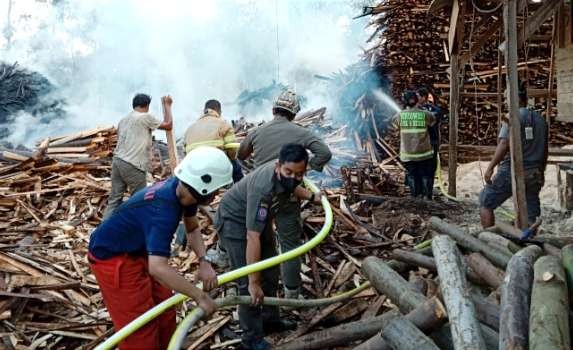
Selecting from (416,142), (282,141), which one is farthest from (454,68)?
(282,141)

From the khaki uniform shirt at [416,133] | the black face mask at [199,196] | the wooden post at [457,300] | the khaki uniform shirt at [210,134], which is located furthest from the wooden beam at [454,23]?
the black face mask at [199,196]

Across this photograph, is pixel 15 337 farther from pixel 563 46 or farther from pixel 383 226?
pixel 563 46

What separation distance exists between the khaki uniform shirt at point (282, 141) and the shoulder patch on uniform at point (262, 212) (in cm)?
132

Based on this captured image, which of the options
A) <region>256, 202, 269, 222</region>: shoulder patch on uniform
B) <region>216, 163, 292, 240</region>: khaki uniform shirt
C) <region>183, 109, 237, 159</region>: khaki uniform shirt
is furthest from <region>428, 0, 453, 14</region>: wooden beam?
<region>256, 202, 269, 222</region>: shoulder patch on uniform

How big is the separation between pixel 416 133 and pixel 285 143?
390cm

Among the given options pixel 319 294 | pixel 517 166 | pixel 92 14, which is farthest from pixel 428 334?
pixel 92 14

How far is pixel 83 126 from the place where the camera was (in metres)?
17.6

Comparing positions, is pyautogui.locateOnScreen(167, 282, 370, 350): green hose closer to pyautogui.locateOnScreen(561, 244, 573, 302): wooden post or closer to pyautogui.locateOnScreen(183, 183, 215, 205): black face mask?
pyautogui.locateOnScreen(183, 183, 215, 205): black face mask

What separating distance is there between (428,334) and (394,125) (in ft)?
36.3

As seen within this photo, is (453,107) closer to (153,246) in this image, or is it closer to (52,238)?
(52,238)

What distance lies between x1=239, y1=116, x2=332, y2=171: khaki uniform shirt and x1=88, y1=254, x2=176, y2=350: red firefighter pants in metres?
2.10

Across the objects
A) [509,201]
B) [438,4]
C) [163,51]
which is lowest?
[509,201]

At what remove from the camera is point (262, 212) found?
13.2ft

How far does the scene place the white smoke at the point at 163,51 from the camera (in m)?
21.2
